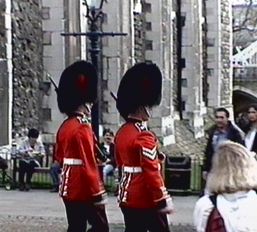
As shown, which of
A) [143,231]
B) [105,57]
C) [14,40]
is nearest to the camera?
[143,231]

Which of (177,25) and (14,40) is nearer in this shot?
(14,40)

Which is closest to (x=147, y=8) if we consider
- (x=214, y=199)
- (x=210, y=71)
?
(x=210, y=71)

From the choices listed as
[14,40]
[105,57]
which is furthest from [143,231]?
[105,57]

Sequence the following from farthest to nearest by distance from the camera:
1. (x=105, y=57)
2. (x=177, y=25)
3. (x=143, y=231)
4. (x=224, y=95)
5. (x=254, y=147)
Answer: (x=224, y=95) < (x=177, y=25) < (x=105, y=57) < (x=254, y=147) < (x=143, y=231)

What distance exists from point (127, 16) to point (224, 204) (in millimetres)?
19302

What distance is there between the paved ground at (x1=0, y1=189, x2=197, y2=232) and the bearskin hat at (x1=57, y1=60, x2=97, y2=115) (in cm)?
239

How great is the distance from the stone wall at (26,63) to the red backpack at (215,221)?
15030 millimetres

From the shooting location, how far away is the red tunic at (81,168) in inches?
343

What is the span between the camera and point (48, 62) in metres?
21.0

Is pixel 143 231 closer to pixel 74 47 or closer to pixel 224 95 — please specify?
pixel 74 47

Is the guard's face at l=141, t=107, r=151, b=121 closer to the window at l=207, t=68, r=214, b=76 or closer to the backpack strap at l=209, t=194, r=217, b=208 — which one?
the backpack strap at l=209, t=194, r=217, b=208

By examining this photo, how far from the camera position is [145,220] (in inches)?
324

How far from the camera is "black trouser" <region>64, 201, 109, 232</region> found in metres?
8.78

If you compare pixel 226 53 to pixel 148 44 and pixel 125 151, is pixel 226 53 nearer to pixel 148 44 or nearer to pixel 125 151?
pixel 148 44
